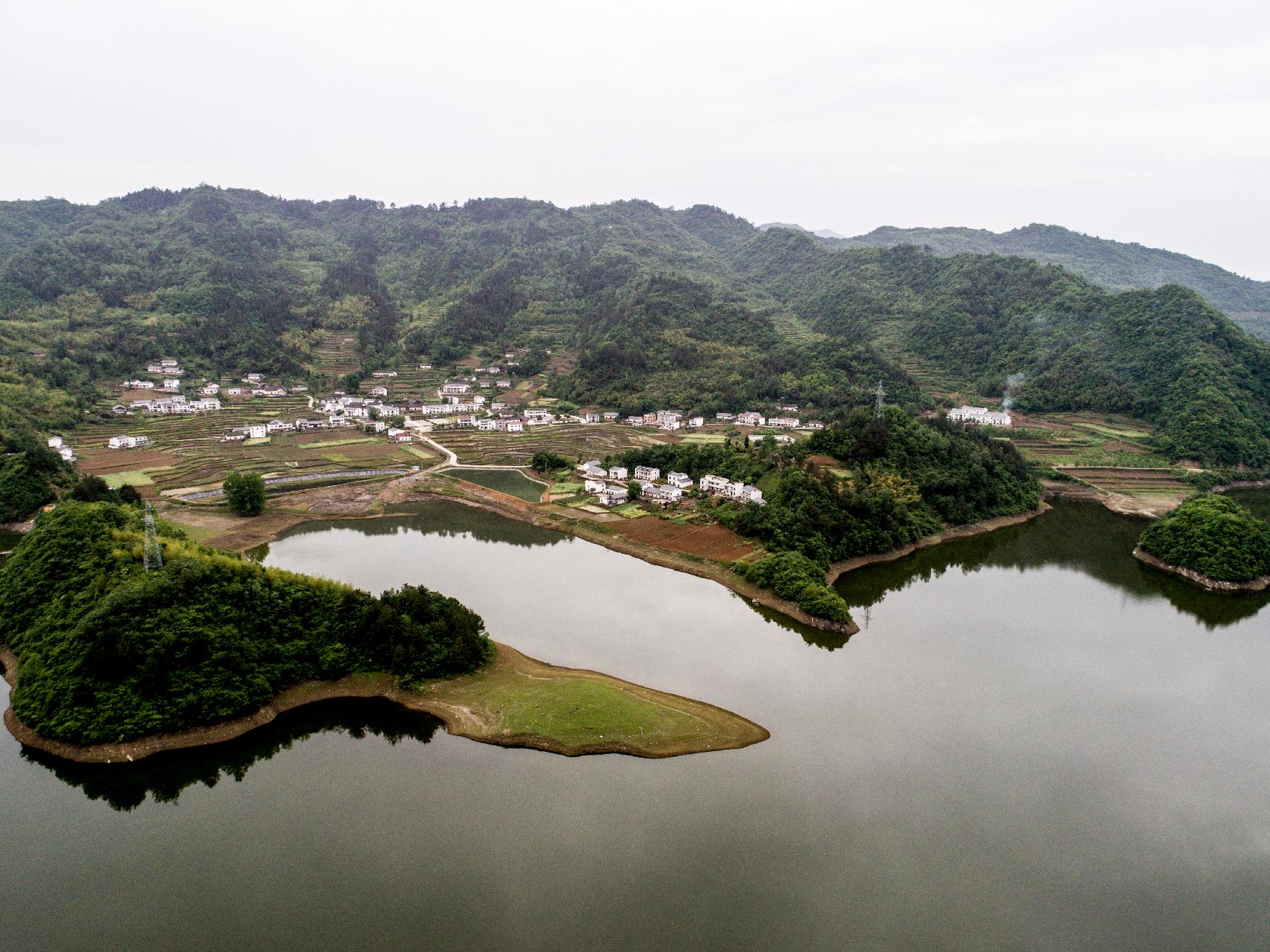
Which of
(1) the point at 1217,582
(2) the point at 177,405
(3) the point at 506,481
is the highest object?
(2) the point at 177,405

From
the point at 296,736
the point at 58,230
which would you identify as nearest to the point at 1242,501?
the point at 296,736

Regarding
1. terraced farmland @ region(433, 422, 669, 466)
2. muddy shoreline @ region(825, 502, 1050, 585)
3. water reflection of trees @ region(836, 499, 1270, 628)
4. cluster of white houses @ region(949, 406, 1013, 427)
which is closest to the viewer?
water reflection of trees @ region(836, 499, 1270, 628)

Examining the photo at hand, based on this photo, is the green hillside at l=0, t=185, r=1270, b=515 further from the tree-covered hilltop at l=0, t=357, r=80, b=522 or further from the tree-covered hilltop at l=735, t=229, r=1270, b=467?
the tree-covered hilltop at l=0, t=357, r=80, b=522

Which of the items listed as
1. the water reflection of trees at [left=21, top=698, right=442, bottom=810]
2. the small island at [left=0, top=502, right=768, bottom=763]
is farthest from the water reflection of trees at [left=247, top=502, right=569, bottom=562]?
the water reflection of trees at [left=21, top=698, right=442, bottom=810]

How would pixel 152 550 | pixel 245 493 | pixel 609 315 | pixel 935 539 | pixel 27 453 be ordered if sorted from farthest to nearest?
pixel 609 315 → pixel 245 493 → pixel 27 453 → pixel 935 539 → pixel 152 550

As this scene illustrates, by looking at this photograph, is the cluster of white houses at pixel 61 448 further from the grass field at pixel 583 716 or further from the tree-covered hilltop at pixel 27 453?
the grass field at pixel 583 716

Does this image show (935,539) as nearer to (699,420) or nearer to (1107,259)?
(699,420)

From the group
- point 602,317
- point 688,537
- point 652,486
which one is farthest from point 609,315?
point 688,537
